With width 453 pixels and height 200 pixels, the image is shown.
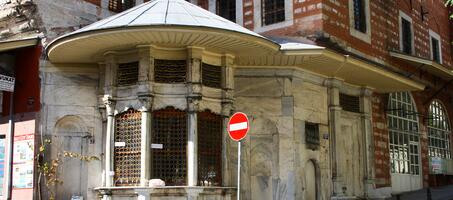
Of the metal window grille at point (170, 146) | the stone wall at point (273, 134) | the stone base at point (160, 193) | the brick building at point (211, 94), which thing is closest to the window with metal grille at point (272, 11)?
the brick building at point (211, 94)

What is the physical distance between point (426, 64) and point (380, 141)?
3.59 meters

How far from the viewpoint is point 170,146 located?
11.6 meters

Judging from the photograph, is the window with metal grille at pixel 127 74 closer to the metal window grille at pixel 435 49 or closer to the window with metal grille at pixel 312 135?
the window with metal grille at pixel 312 135

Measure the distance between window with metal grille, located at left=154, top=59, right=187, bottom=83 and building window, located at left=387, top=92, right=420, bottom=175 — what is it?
892 cm

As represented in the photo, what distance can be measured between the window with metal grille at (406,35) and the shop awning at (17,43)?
1287cm

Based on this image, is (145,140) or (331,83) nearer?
(145,140)

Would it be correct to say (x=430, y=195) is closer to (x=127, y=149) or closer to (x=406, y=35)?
(x=406, y=35)

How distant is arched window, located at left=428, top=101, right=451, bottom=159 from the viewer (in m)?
21.5

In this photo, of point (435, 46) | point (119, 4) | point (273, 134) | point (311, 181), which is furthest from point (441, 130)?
point (119, 4)

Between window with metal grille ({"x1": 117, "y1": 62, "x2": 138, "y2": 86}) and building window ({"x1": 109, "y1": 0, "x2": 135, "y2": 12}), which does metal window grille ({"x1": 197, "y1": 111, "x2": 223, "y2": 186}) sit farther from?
building window ({"x1": 109, "y1": 0, "x2": 135, "y2": 12})

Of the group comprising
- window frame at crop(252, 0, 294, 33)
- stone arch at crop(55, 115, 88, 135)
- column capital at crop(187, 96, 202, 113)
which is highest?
window frame at crop(252, 0, 294, 33)

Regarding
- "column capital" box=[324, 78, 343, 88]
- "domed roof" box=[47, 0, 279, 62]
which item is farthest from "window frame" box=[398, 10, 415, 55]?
"domed roof" box=[47, 0, 279, 62]

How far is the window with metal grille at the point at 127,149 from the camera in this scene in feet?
38.0

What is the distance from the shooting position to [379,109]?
17.7 m
